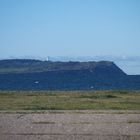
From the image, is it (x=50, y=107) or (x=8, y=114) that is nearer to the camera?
(x=8, y=114)

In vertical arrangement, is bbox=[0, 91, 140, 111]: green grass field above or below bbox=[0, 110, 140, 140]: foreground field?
below

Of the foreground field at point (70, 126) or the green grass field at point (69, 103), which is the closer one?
the foreground field at point (70, 126)

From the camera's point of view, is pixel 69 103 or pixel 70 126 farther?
pixel 69 103

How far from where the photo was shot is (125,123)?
30.0m

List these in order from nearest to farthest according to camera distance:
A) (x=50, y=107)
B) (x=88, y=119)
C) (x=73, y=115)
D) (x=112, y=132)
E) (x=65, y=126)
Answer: (x=112, y=132) → (x=65, y=126) → (x=88, y=119) → (x=73, y=115) → (x=50, y=107)

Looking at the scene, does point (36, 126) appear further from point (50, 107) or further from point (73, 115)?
point (50, 107)

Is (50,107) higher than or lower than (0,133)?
lower

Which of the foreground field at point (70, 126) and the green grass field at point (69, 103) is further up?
the foreground field at point (70, 126)

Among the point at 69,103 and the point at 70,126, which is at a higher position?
the point at 70,126

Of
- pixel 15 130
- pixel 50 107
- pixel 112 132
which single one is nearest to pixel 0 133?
pixel 15 130

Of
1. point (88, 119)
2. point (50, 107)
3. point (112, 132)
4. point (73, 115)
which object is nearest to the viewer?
point (112, 132)

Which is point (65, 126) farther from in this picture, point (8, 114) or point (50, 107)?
point (50, 107)

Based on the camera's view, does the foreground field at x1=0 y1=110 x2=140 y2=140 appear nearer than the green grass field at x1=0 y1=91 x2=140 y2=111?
Yes

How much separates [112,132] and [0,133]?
6361 mm
